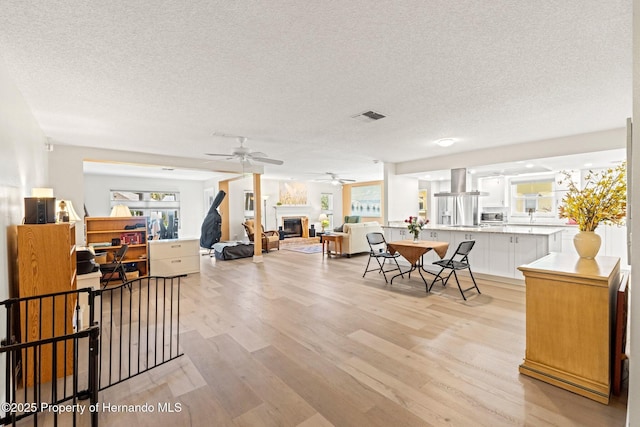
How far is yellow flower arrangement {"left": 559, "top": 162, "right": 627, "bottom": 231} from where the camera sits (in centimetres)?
237

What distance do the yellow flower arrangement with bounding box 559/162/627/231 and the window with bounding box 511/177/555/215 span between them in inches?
218

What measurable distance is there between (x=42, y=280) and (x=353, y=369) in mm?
2594

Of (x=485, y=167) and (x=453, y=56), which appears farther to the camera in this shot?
(x=485, y=167)

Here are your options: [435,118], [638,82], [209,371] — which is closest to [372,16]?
[638,82]

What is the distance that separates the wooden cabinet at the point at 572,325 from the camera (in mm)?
1997

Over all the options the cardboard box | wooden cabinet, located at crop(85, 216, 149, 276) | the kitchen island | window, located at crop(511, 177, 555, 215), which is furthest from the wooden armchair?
window, located at crop(511, 177, 555, 215)

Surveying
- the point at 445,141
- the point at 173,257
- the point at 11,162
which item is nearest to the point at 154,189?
the point at 173,257

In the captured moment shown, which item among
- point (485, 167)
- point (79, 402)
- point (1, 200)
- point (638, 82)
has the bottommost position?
point (79, 402)

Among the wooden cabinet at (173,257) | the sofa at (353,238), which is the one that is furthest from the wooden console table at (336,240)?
the wooden cabinet at (173,257)

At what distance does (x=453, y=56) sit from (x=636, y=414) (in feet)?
7.60

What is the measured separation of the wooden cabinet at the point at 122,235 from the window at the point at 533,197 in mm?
8829

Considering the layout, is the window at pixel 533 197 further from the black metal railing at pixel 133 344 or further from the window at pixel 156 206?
the window at pixel 156 206

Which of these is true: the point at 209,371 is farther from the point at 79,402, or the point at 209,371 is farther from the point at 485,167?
the point at 485,167

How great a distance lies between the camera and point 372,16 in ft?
5.79
